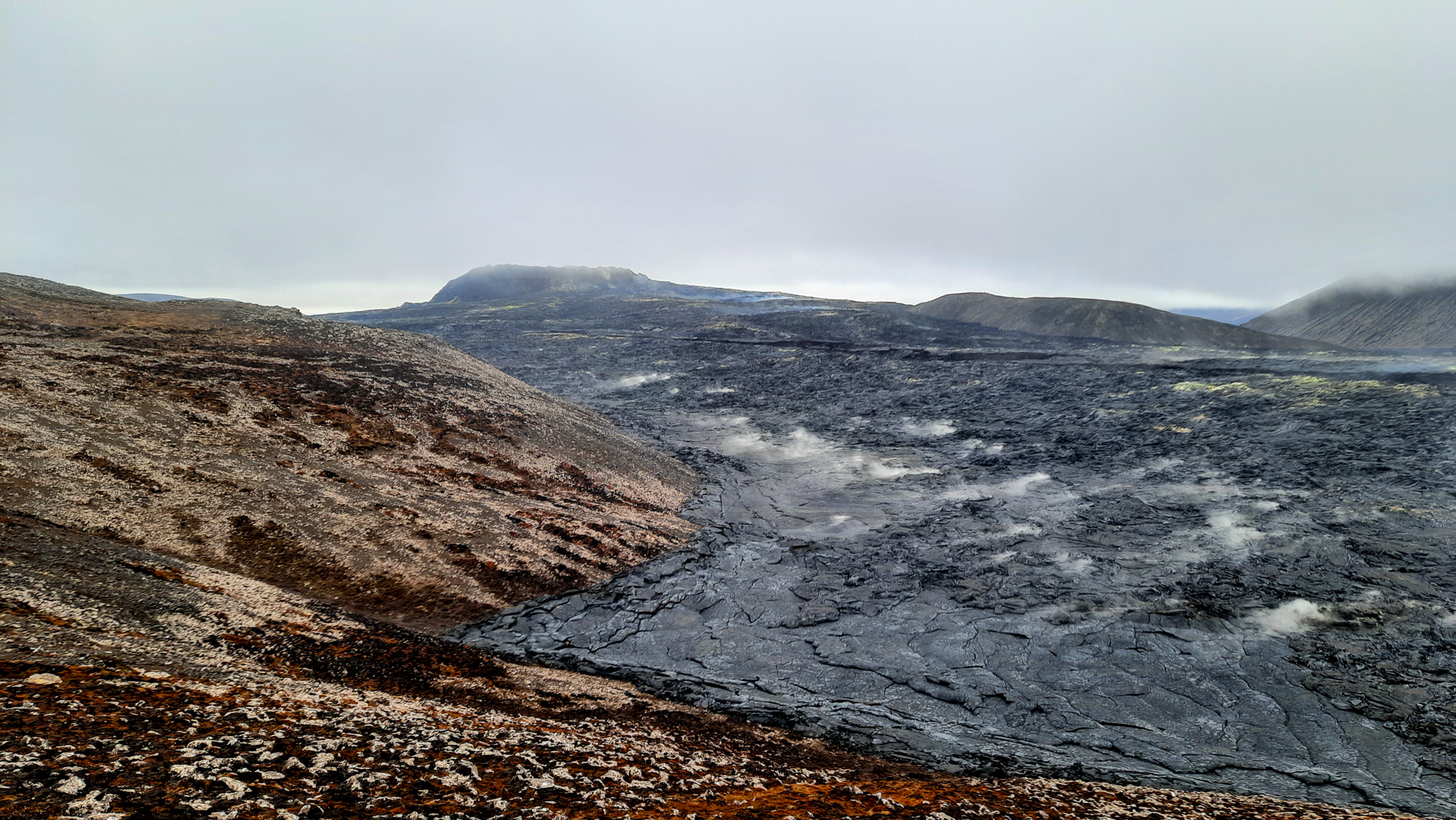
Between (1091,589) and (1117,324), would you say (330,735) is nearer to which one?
(1091,589)

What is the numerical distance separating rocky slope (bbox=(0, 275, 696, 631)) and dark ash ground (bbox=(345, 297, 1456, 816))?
150 centimetres

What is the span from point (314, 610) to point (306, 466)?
4710mm

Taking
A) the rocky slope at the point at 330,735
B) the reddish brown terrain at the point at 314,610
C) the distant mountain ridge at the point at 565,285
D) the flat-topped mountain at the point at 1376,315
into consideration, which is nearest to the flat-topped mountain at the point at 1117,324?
the flat-topped mountain at the point at 1376,315

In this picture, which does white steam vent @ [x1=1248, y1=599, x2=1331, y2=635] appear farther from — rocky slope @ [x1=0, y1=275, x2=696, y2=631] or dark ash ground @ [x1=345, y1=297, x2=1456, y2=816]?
rocky slope @ [x1=0, y1=275, x2=696, y2=631]

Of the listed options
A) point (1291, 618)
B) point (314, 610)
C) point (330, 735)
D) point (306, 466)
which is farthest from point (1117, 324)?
point (330, 735)

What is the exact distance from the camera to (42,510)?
23.8 ft

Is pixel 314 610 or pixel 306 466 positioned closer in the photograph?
pixel 314 610

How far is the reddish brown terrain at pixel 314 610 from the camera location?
3123 millimetres

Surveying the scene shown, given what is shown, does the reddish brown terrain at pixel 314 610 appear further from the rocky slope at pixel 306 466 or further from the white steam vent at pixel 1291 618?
the white steam vent at pixel 1291 618

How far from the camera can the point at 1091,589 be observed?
10.1 metres

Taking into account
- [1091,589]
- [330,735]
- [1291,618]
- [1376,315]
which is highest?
[1376,315]

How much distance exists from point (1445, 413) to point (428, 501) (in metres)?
26.6

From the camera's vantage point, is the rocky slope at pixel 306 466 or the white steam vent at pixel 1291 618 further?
the white steam vent at pixel 1291 618

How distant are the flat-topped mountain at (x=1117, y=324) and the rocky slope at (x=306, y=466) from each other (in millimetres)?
52254
